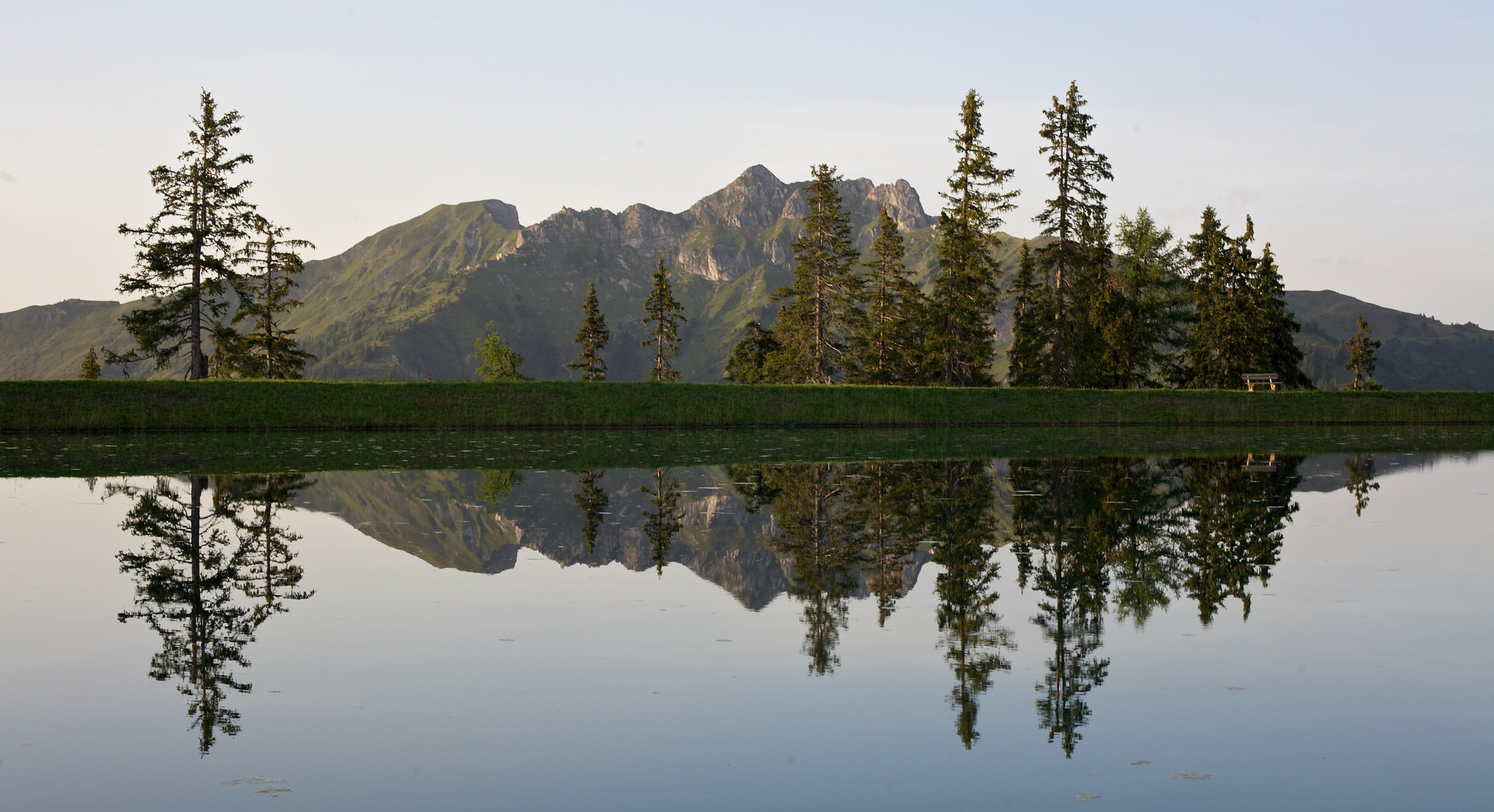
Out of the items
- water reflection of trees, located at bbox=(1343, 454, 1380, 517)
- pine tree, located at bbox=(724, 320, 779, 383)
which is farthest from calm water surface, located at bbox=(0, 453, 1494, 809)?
pine tree, located at bbox=(724, 320, 779, 383)

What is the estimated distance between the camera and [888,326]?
69.4m

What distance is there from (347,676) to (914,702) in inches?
172

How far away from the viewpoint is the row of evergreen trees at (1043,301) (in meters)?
65.2

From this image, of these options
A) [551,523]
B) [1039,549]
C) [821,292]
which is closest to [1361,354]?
[821,292]

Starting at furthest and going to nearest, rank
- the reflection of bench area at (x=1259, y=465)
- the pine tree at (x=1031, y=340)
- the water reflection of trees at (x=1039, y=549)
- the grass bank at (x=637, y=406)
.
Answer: the pine tree at (x=1031, y=340)
the grass bank at (x=637, y=406)
the reflection of bench area at (x=1259, y=465)
the water reflection of trees at (x=1039, y=549)

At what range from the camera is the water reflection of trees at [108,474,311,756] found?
26.2ft

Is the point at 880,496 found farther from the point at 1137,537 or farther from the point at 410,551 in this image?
the point at 410,551

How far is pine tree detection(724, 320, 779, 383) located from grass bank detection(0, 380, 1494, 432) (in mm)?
35352

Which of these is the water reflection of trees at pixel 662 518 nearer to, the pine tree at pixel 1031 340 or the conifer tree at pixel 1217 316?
the pine tree at pixel 1031 340

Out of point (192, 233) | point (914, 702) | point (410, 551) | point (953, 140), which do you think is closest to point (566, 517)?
point (410, 551)

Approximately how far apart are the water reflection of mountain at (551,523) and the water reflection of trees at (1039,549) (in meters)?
0.58

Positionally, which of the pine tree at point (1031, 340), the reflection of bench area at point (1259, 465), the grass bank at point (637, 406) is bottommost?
the reflection of bench area at point (1259, 465)

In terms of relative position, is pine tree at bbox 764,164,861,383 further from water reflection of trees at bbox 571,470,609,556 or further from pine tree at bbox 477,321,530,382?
pine tree at bbox 477,321,530,382

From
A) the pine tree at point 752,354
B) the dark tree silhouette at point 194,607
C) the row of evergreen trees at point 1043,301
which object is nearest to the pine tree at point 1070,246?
the row of evergreen trees at point 1043,301
